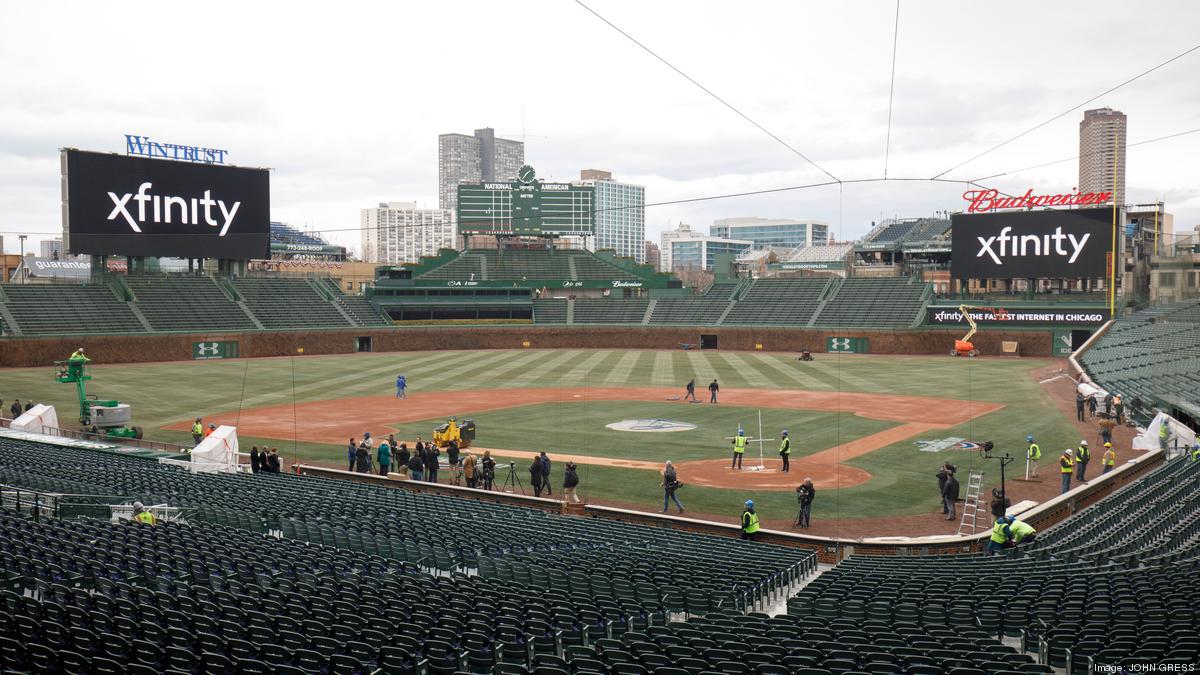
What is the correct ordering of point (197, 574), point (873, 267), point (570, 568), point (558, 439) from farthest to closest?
point (873, 267) < point (558, 439) < point (570, 568) < point (197, 574)

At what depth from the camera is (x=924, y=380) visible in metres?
54.4

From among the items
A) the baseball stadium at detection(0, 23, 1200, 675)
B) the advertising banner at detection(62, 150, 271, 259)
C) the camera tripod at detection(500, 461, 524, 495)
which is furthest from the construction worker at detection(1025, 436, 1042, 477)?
the advertising banner at detection(62, 150, 271, 259)

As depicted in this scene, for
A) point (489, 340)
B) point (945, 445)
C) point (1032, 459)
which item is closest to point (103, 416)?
point (945, 445)

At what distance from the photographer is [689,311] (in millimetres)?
88562

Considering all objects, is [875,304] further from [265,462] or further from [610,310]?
[265,462]

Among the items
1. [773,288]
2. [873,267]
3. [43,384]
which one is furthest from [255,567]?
[873,267]

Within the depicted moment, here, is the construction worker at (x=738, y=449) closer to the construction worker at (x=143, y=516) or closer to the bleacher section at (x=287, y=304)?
the construction worker at (x=143, y=516)

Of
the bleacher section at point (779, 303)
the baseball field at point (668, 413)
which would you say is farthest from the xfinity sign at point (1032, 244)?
the bleacher section at point (779, 303)

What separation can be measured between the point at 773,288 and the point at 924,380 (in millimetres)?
36280

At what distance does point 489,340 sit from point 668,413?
148ft

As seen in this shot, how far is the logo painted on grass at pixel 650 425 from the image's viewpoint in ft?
123

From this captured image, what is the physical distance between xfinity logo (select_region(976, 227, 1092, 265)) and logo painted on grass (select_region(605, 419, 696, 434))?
44.5 metres

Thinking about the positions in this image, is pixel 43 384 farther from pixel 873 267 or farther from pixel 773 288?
pixel 873 267

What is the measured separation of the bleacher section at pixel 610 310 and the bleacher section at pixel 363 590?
68230mm
